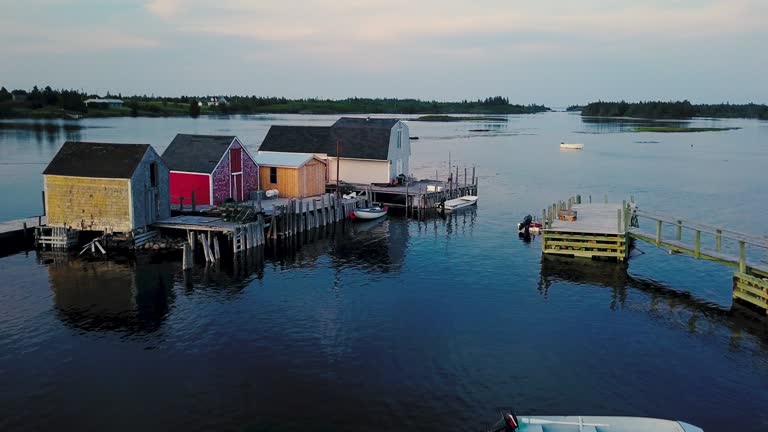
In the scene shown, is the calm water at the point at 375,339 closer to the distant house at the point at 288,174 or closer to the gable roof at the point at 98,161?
the gable roof at the point at 98,161

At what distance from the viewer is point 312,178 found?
52.0 metres

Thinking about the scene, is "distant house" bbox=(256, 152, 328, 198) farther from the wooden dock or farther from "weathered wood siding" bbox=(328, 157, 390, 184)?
the wooden dock

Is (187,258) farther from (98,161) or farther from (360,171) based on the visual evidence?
→ (360,171)

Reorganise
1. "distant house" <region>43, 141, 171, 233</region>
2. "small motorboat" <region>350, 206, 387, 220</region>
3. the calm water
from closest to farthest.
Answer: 1. the calm water
2. "distant house" <region>43, 141, 171, 233</region>
3. "small motorboat" <region>350, 206, 387, 220</region>

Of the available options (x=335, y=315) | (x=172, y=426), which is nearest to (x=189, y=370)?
(x=172, y=426)

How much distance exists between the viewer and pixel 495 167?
90.5m

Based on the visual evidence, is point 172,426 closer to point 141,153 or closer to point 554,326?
point 554,326

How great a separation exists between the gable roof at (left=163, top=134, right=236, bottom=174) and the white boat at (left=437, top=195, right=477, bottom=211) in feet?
62.2

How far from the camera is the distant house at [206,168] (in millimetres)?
44031

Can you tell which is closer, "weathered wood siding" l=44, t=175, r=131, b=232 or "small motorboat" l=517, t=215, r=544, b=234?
"weathered wood siding" l=44, t=175, r=131, b=232

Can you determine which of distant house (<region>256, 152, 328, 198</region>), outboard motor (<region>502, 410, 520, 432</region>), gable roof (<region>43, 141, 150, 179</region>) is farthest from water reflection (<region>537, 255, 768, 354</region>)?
gable roof (<region>43, 141, 150, 179</region>)

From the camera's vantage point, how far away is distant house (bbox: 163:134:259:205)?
1734 inches

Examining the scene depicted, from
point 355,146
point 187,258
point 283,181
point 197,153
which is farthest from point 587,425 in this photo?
point 355,146

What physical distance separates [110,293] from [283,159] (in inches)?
896
